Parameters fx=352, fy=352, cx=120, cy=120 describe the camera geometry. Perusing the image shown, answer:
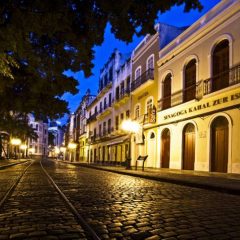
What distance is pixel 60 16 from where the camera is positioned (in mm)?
5691

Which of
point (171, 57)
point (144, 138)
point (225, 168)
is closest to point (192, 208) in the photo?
point (225, 168)

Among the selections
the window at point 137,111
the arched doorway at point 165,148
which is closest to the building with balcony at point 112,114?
the window at point 137,111

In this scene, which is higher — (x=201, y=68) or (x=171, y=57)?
(x=171, y=57)

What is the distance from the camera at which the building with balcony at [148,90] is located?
26156 millimetres

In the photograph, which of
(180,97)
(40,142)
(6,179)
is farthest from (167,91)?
(40,142)

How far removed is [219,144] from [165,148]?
22.4 feet

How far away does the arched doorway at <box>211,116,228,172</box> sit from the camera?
1738 centimetres

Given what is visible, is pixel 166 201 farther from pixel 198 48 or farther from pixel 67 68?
pixel 198 48

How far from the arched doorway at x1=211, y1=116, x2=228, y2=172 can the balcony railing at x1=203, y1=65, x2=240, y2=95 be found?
1.64 m

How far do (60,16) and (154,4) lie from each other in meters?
1.55

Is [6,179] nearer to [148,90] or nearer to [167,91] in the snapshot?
[167,91]

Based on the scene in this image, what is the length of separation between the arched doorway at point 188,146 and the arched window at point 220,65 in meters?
3.36

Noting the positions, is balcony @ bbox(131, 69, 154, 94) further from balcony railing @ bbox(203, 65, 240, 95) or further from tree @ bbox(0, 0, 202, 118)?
Result: tree @ bbox(0, 0, 202, 118)

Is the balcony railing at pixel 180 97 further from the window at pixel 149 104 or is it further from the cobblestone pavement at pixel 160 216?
the cobblestone pavement at pixel 160 216
